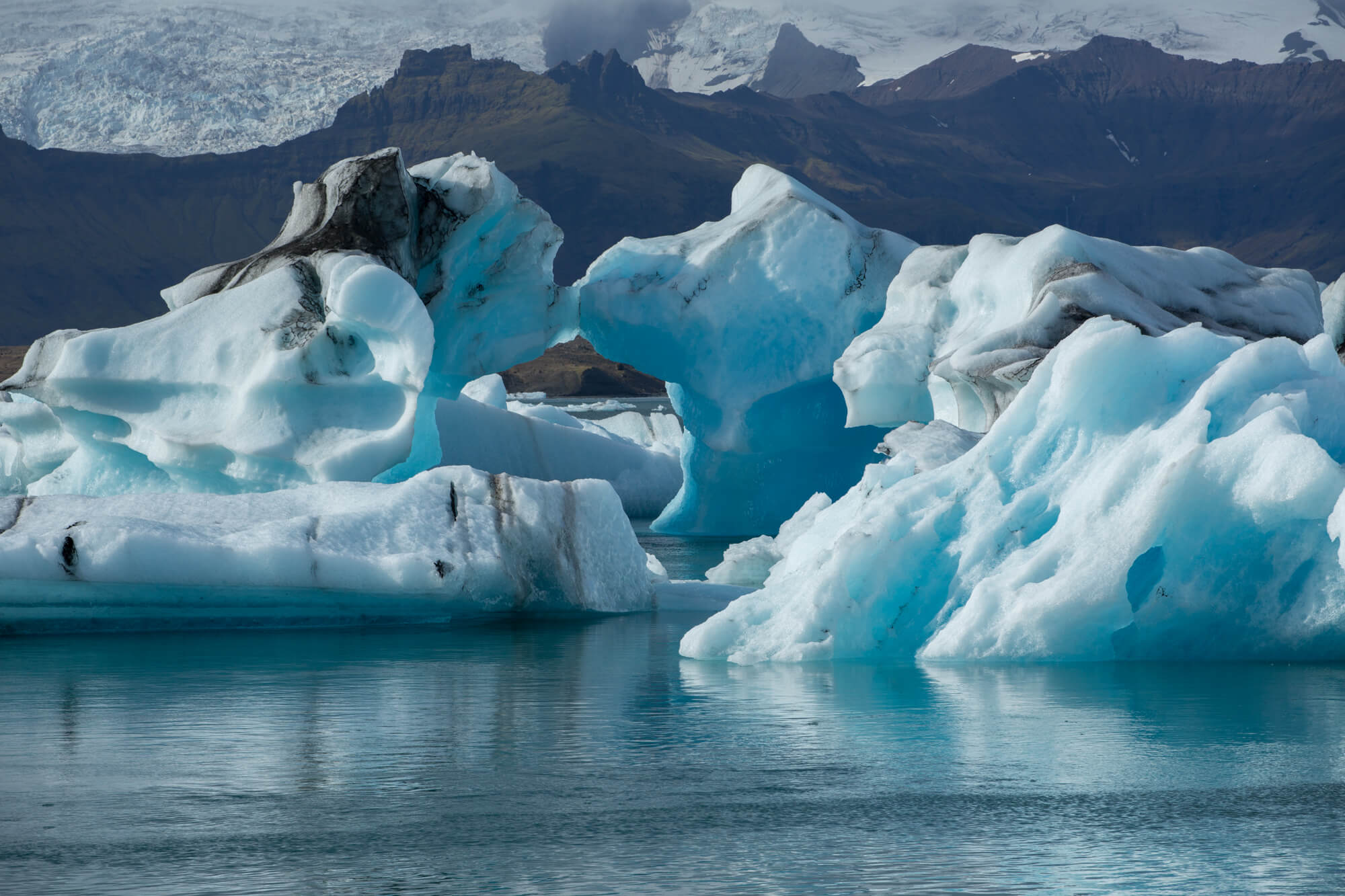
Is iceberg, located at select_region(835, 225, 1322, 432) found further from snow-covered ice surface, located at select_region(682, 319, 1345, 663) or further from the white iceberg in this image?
the white iceberg

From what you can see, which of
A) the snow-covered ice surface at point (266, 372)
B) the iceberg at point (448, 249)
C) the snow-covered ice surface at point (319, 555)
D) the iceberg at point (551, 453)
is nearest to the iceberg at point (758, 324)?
the iceberg at point (448, 249)

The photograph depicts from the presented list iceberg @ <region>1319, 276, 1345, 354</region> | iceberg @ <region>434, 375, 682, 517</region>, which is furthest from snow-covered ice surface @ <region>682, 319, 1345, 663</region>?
iceberg @ <region>1319, 276, 1345, 354</region>

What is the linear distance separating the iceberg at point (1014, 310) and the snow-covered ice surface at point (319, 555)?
314 cm

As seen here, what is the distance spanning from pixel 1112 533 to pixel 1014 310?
16.5 feet

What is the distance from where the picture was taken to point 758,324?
14.0 meters

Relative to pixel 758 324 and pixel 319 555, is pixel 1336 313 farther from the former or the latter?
pixel 319 555

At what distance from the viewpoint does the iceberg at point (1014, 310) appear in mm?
10039

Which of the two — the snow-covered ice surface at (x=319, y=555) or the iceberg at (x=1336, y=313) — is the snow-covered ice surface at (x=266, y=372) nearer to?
the snow-covered ice surface at (x=319, y=555)

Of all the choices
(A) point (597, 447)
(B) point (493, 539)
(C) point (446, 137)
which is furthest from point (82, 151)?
(B) point (493, 539)

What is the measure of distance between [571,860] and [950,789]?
45.0 inches

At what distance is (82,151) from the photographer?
119 meters

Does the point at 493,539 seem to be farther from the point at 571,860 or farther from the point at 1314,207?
the point at 1314,207

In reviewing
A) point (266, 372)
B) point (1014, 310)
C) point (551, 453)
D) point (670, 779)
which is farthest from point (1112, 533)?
point (551, 453)

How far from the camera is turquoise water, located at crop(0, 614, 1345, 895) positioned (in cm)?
325
